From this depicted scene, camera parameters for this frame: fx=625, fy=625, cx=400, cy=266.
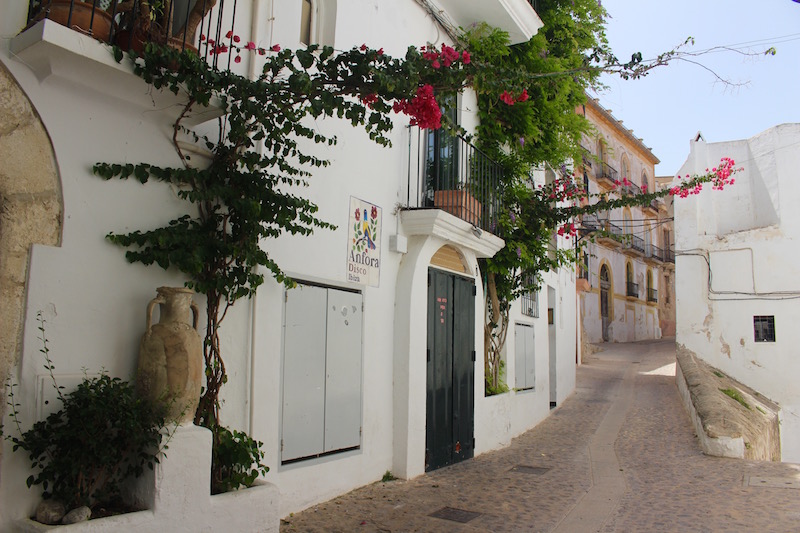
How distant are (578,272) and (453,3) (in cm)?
1723

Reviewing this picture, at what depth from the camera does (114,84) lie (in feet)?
13.4

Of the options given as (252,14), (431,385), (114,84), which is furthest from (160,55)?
(431,385)

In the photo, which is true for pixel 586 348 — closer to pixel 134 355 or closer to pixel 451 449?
pixel 451 449

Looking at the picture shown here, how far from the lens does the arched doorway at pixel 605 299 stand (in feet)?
109

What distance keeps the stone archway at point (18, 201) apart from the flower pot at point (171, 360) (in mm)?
710

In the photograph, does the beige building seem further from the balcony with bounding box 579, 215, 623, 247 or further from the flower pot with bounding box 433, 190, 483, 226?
the flower pot with bounding box 433, 190, 483, 226

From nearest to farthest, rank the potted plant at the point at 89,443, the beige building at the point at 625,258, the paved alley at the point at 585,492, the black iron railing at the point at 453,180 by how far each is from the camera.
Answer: the potted plant at the point at 89,443 → the paved alley at the point at 585,492 → the black iron railing at the point at 453,180 → the beige building at the point at 625,258

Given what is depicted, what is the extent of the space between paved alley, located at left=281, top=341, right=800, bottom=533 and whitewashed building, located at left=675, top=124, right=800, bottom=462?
876 centimetres

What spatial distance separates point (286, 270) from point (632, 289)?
34.1 metres

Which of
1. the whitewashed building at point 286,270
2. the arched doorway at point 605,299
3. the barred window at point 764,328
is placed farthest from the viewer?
the arched doorway at point 605,299

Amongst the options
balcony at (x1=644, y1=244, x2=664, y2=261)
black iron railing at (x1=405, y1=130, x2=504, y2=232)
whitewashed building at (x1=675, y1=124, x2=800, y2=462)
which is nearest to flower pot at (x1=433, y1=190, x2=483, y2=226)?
black iron railing at (x1=405, y1=130, x2=504, y2=232)

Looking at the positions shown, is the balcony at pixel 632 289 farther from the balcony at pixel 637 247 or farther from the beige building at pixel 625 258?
the balcony at pixel 637 247

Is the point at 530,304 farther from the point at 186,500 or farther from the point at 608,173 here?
the point at 608,173

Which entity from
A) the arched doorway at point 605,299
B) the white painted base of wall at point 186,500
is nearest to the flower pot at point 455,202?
the white painted base of wall at point 186,500
